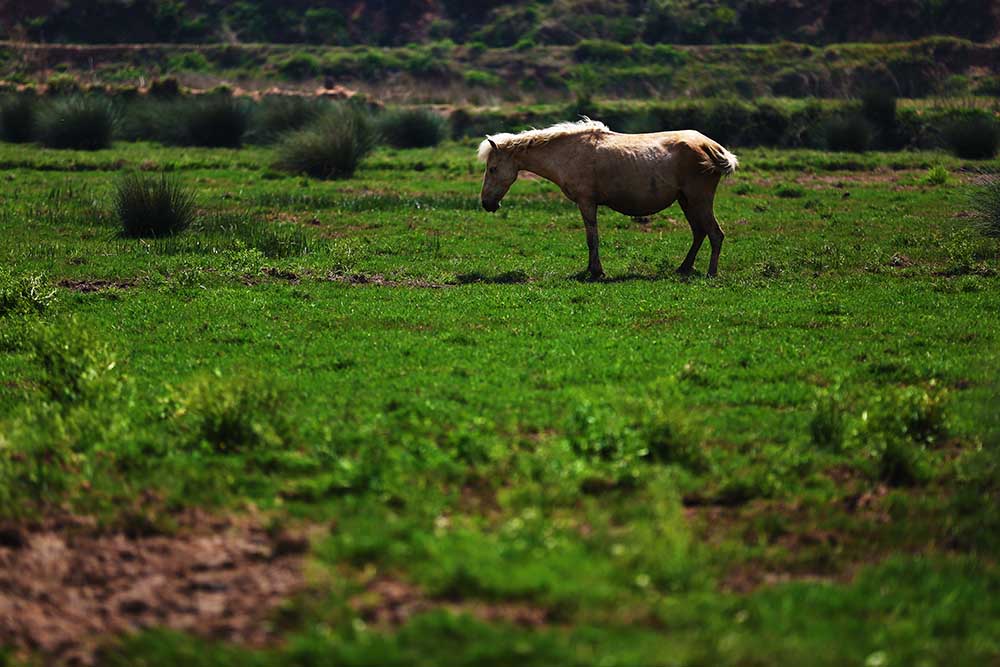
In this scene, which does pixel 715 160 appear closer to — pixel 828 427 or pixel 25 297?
pixel 828 427

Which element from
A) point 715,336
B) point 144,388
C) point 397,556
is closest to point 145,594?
point 397,556

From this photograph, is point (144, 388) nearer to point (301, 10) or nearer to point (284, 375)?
point (284, 375)

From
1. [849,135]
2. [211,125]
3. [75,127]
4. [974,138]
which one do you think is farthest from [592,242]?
[75,127]

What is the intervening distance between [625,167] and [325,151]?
510 inches

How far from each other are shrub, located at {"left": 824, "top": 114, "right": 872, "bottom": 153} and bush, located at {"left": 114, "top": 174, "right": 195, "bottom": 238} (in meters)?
22.2

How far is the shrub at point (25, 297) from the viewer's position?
12.8 metres

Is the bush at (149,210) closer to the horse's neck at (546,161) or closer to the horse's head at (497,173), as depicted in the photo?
the horse's head at (497,173)

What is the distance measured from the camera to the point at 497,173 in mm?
16375

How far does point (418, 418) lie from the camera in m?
8.45

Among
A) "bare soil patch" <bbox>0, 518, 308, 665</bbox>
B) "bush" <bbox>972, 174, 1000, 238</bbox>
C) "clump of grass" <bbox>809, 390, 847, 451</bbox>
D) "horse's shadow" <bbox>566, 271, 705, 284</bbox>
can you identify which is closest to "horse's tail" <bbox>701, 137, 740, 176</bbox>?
"horse's shadow" <bbox>566, 271, 705, 284</bbox>

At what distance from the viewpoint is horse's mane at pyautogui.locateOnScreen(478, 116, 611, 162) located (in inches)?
628

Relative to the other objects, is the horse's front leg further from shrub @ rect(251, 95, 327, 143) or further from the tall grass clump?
shrub @ rect(251, 95, 327, 143)

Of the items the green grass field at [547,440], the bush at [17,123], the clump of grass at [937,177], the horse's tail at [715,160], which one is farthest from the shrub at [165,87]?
the horse's tail at [715,160]

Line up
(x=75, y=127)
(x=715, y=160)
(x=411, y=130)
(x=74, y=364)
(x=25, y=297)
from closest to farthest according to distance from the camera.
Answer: (x=74, y=364) < (x=25, y=297) < (x=715, y=160) < (x=75, y=127) < (x=411, y=130)
